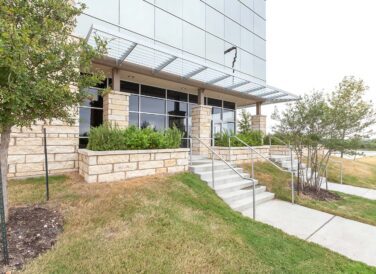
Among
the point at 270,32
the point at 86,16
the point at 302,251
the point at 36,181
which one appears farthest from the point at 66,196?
the point at 270,32

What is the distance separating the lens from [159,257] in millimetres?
2889

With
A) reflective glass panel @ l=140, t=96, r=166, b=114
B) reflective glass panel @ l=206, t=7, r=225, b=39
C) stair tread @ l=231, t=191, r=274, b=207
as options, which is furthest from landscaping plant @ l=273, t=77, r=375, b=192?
reflective glass panel @ l=206, t=7, r=225, b=39

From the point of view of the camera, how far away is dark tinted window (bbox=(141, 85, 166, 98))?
10.9 meters

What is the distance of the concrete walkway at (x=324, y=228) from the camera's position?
387 cm

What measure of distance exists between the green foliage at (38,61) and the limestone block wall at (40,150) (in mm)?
1867

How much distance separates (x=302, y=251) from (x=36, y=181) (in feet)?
18.6

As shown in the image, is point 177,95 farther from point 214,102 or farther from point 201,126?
point 214,102

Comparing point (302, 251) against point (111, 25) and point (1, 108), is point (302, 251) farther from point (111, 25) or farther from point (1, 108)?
point (111, 25)

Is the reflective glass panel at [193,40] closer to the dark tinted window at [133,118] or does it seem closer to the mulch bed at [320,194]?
the dark tinted window at [133,118]

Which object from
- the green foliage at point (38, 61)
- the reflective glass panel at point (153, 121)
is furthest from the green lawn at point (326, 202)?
the green foliage at point (38, 61)

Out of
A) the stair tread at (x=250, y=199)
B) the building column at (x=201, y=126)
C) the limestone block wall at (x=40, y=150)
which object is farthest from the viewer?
the building column at (x=201, y=126)

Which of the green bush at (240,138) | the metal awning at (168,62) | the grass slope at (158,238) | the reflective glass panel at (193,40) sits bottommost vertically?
the grass slope at (158,238)

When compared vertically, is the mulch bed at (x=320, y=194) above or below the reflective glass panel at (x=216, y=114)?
below

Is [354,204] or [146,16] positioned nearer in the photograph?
[354,204]
